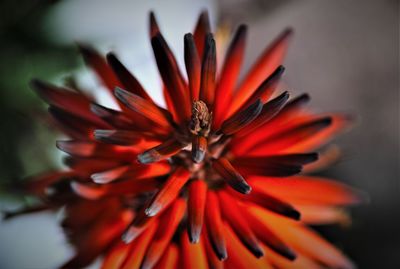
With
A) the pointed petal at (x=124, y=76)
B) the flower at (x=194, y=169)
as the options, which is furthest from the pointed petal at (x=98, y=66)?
the pointed petal at (x=124, y=76)

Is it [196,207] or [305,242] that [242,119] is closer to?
[196,207]

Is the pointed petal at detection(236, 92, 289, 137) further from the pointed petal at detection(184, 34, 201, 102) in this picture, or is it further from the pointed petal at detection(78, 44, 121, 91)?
the pointed petal at detection(78, 44, 121, 91)

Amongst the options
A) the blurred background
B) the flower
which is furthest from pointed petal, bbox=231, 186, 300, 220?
the blurred background

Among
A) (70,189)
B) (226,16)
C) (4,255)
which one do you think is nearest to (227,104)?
(70,189)

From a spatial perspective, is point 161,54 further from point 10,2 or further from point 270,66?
point 10,2

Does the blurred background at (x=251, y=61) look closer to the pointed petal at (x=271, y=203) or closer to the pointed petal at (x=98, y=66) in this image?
the pointed petal at (x=98, y=66)

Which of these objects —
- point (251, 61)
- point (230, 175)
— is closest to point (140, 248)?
point (230, 175)
